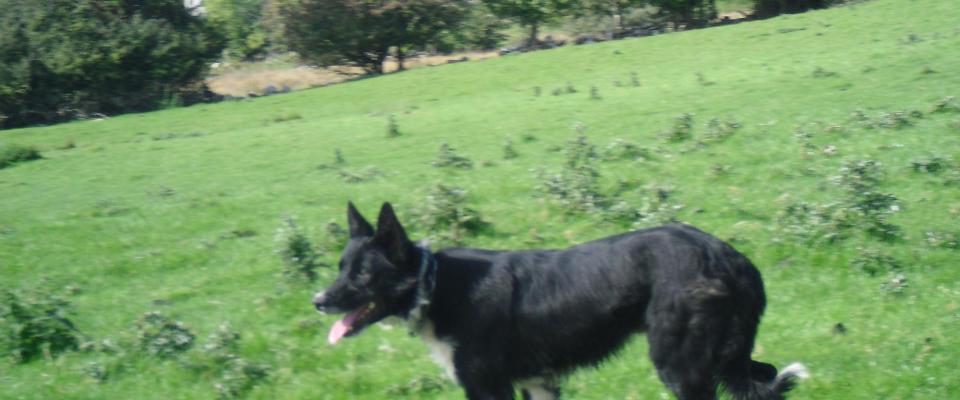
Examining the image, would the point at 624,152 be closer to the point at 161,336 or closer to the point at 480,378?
the point at 161,336

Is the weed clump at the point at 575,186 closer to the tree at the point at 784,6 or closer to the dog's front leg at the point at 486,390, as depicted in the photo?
the dog's front leg at the point at 486,390

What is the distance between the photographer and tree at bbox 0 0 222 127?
52781 mm

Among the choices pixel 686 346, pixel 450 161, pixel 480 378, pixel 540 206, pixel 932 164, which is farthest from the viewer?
pixel 450 161

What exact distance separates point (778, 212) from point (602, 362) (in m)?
7.99

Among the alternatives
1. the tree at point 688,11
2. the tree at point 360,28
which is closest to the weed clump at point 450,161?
the tree at point 360,28

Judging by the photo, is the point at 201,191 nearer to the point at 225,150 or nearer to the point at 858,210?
the point at 225,150

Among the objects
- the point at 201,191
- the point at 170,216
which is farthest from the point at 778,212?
the point at 201,191

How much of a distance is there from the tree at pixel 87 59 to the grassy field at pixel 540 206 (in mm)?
18705

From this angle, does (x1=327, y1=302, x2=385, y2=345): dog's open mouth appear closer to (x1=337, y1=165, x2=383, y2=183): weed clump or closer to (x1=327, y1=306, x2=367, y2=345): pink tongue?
(x1=327, y1=306, x2=367, y2=345): pink tongue

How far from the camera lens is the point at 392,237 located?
7.50 meters

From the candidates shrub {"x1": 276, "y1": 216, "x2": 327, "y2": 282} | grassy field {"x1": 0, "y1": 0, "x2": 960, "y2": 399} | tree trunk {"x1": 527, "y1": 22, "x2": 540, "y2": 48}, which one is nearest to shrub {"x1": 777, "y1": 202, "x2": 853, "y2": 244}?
grassy field {"x1": 0, "y1": 0, "x2": 960, "y2": 399}

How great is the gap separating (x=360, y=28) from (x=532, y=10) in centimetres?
1251

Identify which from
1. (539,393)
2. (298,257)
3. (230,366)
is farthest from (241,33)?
(539,393)

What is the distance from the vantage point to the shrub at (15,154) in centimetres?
2967
